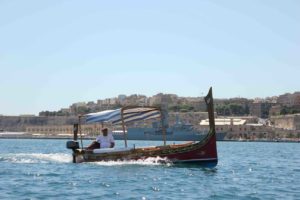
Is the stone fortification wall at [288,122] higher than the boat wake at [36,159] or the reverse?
higher

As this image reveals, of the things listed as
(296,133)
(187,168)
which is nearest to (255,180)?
(187,168)

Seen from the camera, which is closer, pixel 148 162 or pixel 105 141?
pixel 148 162

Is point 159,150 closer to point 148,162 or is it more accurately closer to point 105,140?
point 148,162

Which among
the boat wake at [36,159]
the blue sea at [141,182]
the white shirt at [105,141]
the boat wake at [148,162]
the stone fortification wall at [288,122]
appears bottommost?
the blue sea at [141,182]

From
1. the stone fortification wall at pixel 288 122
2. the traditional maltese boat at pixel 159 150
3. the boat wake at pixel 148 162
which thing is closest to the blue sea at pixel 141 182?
the boat wake at pixel 148 162

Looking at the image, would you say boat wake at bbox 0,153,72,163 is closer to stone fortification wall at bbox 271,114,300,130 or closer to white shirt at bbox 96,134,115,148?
white shirt at bbox 96,134,115,148

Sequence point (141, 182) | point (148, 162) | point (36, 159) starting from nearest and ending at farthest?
point (141, 182) → point (148, 162) → point (36, 159)

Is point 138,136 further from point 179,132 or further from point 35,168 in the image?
point 35,168

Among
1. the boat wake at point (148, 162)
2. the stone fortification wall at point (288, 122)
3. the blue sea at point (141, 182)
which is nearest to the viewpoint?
the blue sea at point (141, 182)

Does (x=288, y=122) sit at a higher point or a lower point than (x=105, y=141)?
higher

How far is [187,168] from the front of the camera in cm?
2988

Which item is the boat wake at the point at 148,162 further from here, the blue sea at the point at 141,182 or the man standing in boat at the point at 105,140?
the man standing in boat at the point at 105,140

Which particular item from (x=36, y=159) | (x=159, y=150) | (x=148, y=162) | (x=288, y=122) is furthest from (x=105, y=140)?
(x=288, y=122)

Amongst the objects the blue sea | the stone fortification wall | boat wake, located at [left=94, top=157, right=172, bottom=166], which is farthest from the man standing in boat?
the stone fortification wall
